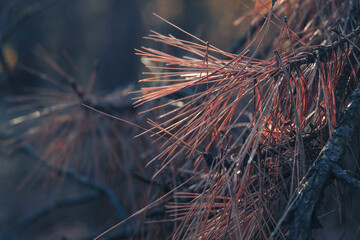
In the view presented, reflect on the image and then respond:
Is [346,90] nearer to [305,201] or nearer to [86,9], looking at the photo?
[305,201]

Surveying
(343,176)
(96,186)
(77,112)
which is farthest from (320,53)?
(96,186)

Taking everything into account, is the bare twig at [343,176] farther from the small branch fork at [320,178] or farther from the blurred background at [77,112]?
the blurred background at [77,112]

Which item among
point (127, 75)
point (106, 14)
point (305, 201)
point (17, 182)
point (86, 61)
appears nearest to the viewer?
point (305, 201)

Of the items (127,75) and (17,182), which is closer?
(17,182)

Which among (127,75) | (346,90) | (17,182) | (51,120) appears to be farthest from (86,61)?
(346,90)

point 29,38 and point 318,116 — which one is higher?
point 29,38

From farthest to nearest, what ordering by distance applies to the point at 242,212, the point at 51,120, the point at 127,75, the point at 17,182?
1. the point at 127,75
2. the point at 17,182
3. the point at 51,120
4. the point at 242,212

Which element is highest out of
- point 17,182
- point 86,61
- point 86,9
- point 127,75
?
point 86,9
